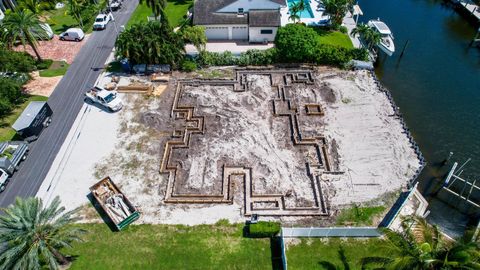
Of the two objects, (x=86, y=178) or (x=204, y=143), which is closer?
(x=86, y=178)

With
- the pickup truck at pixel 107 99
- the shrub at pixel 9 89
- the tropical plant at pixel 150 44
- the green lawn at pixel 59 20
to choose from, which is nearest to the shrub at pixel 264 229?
the pickup truck at pixel 107 99

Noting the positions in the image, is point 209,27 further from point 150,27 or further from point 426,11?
point 426,11

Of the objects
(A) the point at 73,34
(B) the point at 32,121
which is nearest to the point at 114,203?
(B) the point at 32,121

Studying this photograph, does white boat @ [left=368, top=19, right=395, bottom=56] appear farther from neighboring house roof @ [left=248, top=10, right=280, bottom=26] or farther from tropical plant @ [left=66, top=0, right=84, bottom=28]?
tropical plant @ [left=66, top=0, right=84, bottom=28]

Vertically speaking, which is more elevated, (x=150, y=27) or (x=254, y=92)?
(x=150, y=27)

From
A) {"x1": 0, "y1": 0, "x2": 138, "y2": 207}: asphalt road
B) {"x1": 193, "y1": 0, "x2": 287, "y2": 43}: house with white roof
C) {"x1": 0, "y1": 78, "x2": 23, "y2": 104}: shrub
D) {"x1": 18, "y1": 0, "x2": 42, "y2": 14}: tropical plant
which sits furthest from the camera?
{"x1": 18, "y1": 0, "x2": 42, "y2": 14}: tropical plant

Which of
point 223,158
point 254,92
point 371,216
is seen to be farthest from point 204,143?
point 371,216

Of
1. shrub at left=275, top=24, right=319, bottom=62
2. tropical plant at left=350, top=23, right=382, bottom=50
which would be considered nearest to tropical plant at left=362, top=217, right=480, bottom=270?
shrub at left=275, top=24, right=319, bottom=62
